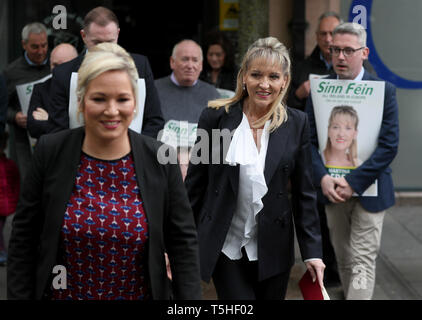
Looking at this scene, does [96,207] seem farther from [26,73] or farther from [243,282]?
[26,73]

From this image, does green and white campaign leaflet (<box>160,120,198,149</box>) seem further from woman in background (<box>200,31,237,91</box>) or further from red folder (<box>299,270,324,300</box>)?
red folder (<box>299,270,324,300</box>)

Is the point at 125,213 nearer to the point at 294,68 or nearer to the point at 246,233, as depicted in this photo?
the point at 246,233

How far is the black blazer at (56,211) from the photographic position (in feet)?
10.0

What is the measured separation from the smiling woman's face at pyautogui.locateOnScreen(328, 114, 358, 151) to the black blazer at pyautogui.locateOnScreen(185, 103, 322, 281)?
1394 mm

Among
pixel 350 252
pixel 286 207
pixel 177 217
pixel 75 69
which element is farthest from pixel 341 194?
pixel 177 217

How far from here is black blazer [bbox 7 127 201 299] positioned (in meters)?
3.06

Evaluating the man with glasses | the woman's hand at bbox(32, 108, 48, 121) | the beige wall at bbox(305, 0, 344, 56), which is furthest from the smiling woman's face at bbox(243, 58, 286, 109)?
the beige wall at bbox(305, 0, 344, 56)

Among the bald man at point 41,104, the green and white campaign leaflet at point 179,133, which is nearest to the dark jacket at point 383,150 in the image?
the green and white campaign leaflet at point 179,133

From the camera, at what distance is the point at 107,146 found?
312 cm

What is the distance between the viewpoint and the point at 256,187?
13.3ft

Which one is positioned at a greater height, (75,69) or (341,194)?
(75,69)

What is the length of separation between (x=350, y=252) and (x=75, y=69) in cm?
235

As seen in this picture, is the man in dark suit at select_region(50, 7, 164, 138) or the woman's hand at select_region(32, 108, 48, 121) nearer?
the man in dark suit at select_region(50, 7, 164, 138)

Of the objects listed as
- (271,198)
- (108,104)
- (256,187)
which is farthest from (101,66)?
(271,198)
